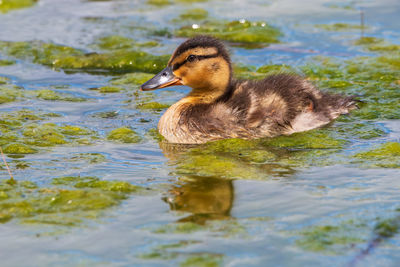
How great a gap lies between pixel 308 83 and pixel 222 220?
8.21 ft

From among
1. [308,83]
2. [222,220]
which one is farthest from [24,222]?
[308,83]

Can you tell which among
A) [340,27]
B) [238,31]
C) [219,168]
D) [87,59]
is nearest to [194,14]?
[238,31]

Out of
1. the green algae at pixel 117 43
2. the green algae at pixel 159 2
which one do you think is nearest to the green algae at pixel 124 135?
the green algae at pixel 117 43

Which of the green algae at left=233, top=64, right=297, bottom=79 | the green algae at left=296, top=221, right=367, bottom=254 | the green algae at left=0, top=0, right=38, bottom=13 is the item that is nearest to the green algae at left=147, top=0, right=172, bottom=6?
the green algae at left=0, top=0, right=38, bottom=13

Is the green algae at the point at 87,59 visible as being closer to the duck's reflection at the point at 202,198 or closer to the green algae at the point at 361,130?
the green algae at the point at 361,130

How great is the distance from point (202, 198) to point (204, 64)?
1798 mm

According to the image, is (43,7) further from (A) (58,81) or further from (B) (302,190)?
(B) (302,190)

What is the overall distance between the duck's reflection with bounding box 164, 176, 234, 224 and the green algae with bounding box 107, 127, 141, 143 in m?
1.15

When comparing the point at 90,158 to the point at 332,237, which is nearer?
the point at 332,237

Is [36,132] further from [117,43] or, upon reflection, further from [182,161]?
[117,43]

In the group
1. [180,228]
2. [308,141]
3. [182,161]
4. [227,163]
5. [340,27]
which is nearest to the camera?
[180,228]

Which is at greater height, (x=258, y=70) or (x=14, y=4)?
(x=14, y=4)

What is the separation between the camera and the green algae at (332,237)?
3.64 meters

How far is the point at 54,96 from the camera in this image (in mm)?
7090
